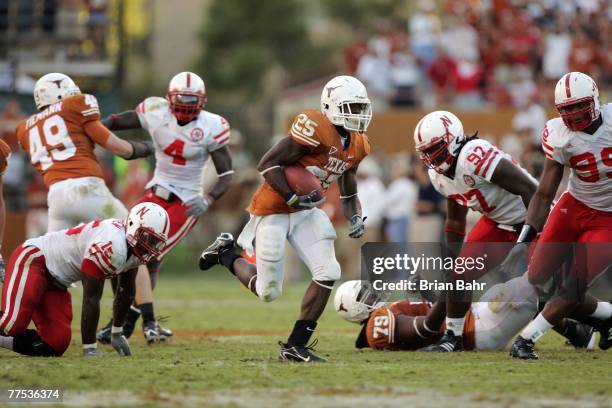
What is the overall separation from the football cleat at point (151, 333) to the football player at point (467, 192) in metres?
2.13

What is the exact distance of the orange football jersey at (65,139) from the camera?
8.79 meters

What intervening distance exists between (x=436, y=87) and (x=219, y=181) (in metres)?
10.0

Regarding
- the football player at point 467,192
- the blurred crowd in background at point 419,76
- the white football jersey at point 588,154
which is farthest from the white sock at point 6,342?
the blurred crowd in background at point 419,76

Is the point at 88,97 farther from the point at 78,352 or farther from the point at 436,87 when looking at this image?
the point at 436,87

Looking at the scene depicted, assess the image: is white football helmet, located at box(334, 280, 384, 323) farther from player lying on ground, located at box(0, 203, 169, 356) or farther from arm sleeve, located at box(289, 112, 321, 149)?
player lying on ground, located at box(0, 203, 169, 356)

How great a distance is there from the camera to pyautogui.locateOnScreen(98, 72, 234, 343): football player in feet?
29.6

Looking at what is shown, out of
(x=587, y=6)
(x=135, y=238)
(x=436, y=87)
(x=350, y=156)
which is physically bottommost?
(x=135, y=238)

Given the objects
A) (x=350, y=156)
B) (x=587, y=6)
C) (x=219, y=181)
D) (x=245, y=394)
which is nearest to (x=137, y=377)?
(x=245, y=394)

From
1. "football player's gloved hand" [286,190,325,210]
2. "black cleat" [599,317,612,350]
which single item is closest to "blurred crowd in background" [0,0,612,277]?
"black cleat" [599,317,612,350]

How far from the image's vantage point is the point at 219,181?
9.19 m

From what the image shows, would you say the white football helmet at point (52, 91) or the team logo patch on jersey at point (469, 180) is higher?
the white football helmet at point (52, 91)

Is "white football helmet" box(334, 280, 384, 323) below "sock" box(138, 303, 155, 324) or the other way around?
the other way around

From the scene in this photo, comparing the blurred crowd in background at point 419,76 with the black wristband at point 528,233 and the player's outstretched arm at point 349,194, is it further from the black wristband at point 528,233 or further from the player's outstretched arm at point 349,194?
the black wristband at point 528,233

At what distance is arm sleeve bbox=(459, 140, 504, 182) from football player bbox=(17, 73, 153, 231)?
2743mm
